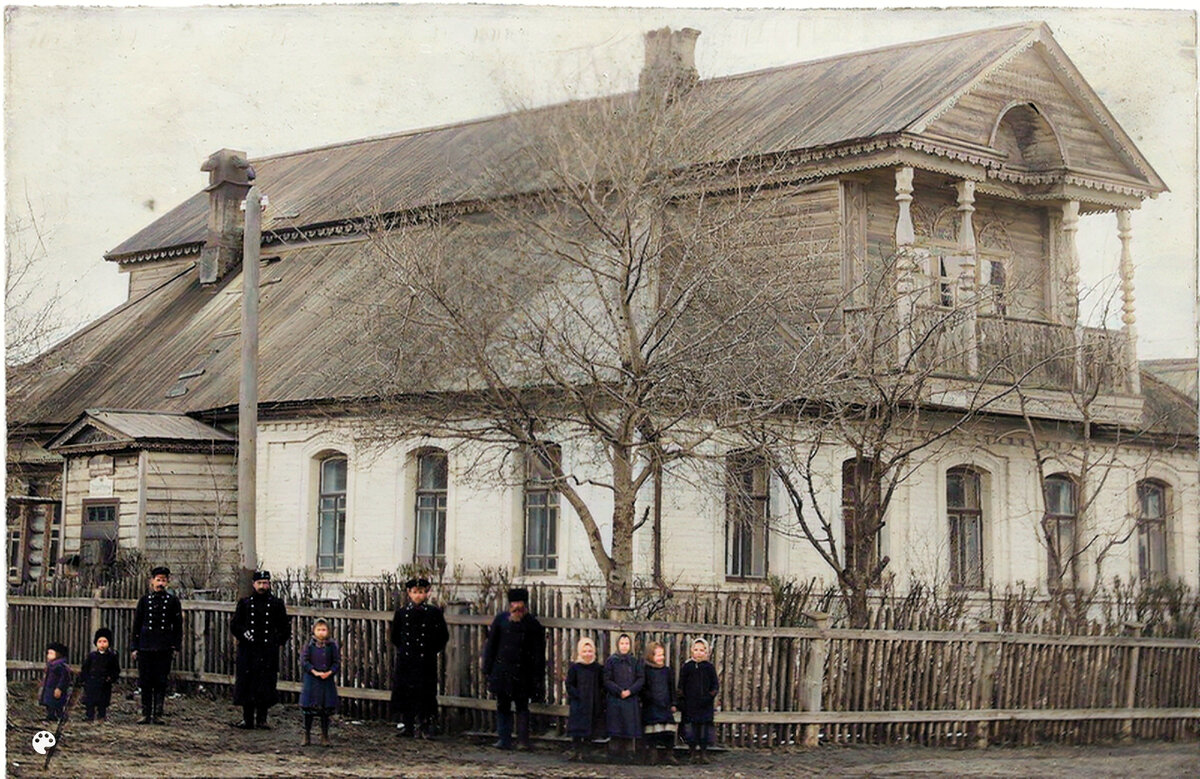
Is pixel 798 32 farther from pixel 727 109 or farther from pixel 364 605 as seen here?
pixel 364 605

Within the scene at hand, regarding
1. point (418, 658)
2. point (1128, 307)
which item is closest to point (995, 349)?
point (1128, 307)

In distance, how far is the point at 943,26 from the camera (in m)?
16.4

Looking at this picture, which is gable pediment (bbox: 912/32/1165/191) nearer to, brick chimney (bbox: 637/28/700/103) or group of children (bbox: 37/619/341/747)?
brick chimney (bbox: 637/28/700/103)

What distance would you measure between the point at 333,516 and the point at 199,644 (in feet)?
17.9

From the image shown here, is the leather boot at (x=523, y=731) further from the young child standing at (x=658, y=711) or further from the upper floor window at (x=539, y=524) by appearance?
the upper floor window at (x=539, y=524)

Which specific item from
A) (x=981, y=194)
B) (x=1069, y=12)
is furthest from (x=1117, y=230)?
(x=1069, y=12)

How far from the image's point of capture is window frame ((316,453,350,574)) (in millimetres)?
23438

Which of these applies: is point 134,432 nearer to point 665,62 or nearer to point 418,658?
point 418,658

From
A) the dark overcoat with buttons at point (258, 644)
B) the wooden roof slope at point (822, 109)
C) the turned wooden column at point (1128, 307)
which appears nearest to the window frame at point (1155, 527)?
the turned wooden column at point (1128, 307)

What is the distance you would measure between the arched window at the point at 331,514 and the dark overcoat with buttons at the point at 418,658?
807 cm

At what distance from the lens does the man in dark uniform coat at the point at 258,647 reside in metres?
15.9

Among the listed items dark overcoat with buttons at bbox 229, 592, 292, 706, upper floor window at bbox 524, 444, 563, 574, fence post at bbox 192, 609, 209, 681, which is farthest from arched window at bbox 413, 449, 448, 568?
dark overcoat with buttons at bbox 229, 592, 292, 706

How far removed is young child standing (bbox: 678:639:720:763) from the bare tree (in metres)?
1.75

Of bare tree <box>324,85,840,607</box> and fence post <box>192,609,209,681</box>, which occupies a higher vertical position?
bare tree <box>324,85,840,607</box>
